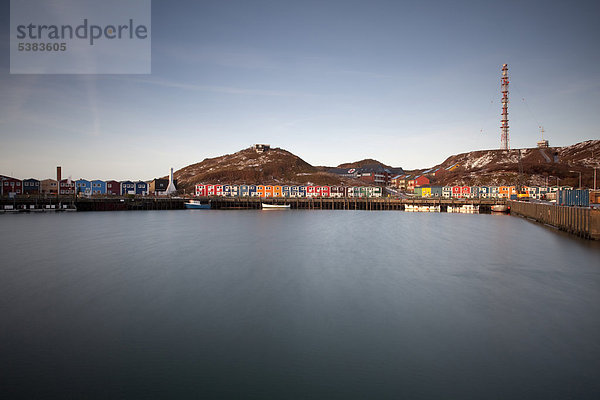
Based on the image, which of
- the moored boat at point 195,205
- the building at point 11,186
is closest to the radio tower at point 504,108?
the moored boat at point 195,205

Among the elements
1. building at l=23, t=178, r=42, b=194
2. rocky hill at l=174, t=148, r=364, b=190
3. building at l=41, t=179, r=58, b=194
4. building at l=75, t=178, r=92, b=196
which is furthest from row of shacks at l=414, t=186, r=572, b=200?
building at l=23, t=178, r=42, b=194

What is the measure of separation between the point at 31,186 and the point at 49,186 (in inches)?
148

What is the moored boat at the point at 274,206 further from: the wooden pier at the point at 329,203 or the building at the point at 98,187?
the building at the point at 98,187

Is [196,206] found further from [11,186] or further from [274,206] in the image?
[11,186]

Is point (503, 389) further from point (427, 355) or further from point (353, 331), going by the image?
point (353, 331)

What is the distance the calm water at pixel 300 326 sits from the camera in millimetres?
9148

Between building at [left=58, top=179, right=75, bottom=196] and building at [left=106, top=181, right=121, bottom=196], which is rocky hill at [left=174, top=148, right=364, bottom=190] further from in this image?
building at [left=58, top=179, right=75, bottom=196]

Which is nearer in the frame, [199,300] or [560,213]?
[199,300]

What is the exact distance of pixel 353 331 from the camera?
12.5 metres

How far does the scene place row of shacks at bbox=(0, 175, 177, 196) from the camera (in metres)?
88.7

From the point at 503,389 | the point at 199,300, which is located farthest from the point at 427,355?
the point at 199,300

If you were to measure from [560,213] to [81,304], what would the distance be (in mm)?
44215

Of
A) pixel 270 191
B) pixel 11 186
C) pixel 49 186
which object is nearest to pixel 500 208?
pixel 270 191

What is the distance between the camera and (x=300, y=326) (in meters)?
13.0
